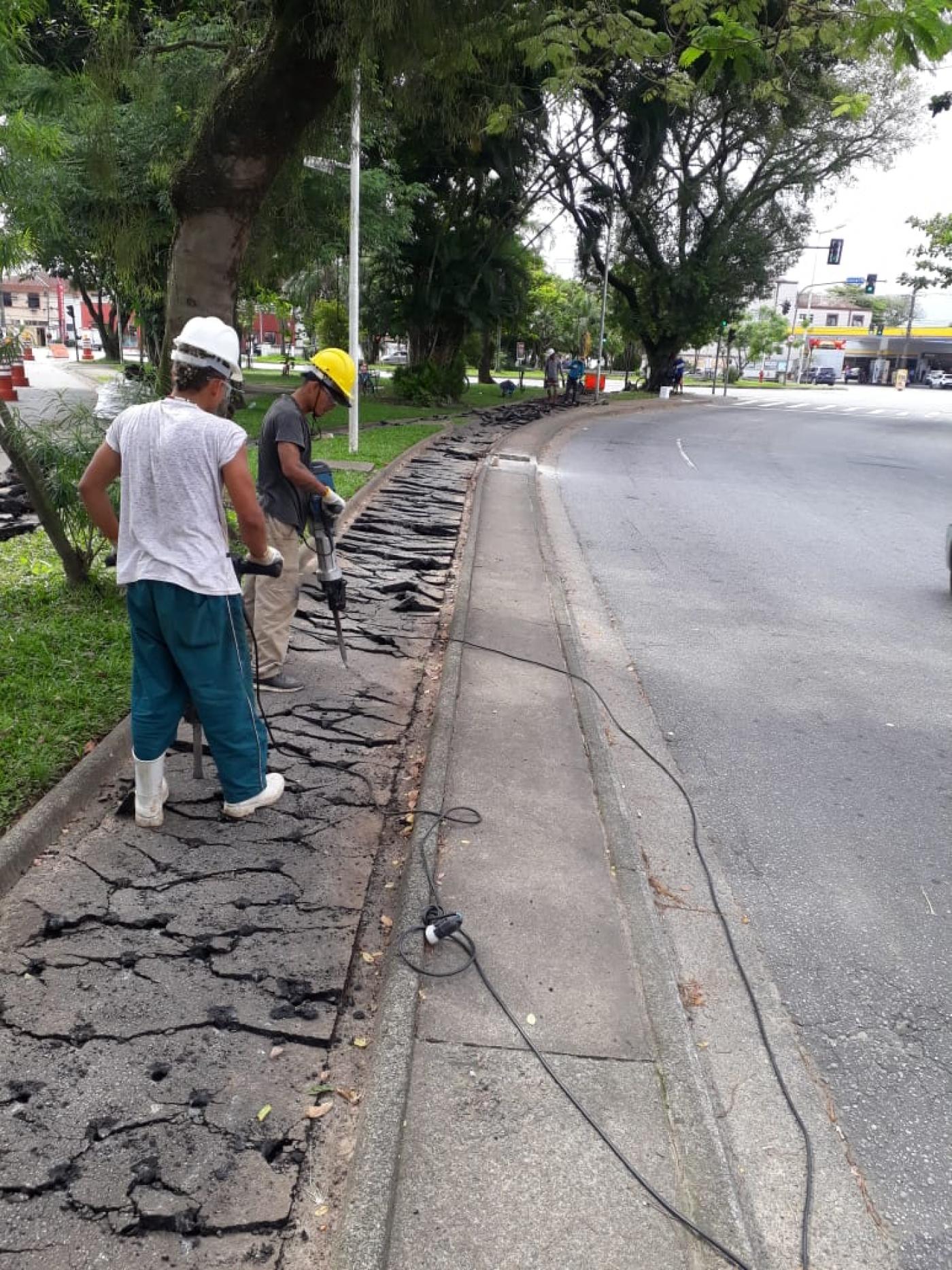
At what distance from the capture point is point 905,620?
7715 millimetres

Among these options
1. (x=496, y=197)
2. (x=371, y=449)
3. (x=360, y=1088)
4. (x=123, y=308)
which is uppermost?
(x=496, y=197)

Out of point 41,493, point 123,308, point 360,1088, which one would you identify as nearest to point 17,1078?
point 360,1088

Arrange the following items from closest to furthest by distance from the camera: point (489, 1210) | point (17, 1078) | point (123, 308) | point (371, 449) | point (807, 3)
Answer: point (489, 1210)
point (17, 1078)
point (807, 3)
point (371, 449)
point (123, 308)

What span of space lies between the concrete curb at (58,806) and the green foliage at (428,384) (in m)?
22.6

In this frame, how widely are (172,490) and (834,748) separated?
3715mm

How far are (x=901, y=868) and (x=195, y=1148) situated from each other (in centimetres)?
298

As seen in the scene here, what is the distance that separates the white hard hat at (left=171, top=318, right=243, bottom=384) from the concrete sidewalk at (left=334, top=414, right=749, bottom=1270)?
206 cm

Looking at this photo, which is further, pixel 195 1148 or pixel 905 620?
pixel 905 620

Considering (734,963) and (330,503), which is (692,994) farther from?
(330,503)

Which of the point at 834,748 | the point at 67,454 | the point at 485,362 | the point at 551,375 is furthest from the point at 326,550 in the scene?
the point at 485,362

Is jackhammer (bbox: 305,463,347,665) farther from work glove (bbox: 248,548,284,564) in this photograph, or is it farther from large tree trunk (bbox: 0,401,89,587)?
large tree trunk (bbox: 0,401,89,587)

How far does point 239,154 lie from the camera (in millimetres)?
6285

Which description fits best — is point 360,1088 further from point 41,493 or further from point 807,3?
point 807,3

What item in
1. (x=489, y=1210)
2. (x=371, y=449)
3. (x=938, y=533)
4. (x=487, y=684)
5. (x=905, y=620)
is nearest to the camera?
(x=489, y=1210)
